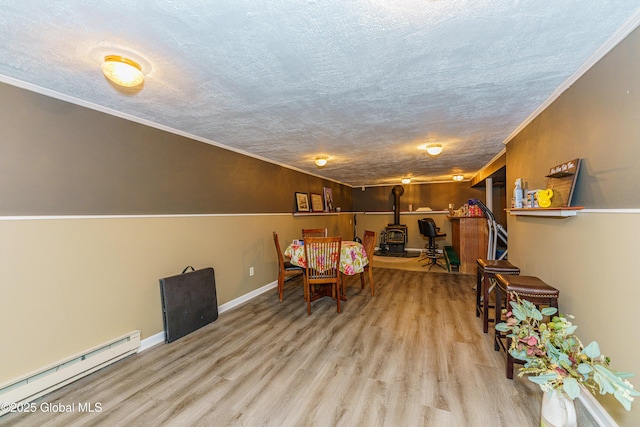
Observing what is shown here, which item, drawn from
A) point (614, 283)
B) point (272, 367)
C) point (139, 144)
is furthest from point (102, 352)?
point (614, 283)

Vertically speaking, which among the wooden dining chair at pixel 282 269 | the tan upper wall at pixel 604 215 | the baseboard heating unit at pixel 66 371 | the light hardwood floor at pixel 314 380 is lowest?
the light hardwood floor at pixel 314 380

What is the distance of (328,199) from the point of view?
6.87 meters

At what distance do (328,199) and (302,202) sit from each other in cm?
149

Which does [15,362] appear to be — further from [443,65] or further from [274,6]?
[443,65]

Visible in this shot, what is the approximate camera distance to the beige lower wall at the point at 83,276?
177 centimetres

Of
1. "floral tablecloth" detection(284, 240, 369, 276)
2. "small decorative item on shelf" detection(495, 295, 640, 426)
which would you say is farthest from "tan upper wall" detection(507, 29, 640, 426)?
"floral tablecloth" detection(284, 240, 369, 276)

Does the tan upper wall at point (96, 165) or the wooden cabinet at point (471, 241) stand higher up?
the tan upper wall at point (96, 165)

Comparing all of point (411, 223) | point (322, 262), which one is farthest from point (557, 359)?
point (411, 223)

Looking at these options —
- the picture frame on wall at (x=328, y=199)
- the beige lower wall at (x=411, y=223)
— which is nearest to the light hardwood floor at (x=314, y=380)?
the picture frame on wall at (x=328, y=199)

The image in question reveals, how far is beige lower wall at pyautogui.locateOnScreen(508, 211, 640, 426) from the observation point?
1.29 meters

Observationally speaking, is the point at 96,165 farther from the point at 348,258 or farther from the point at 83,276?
the point at 348,258

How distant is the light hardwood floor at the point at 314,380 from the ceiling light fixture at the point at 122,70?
214 centimetres

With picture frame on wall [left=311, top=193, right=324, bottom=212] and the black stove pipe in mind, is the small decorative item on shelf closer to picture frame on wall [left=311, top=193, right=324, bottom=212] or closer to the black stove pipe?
picture frame on wall [left=311, top=193, right=324, bottom=212]

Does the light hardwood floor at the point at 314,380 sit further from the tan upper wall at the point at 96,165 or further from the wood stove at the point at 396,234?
the wood stove at the point at 396,234
